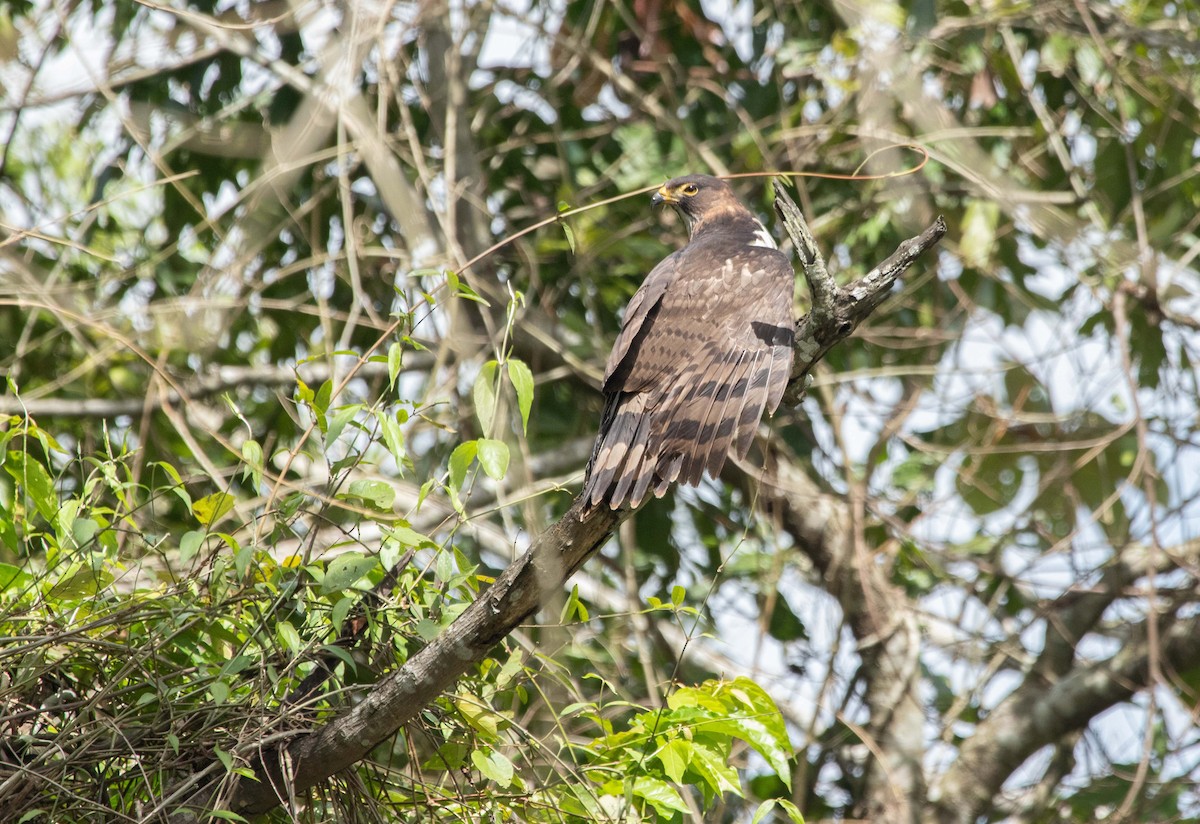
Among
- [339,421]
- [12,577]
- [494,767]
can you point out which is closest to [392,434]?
[339,421]

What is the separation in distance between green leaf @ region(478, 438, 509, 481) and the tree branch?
171 millimetres

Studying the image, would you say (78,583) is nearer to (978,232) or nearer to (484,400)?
(484,400)

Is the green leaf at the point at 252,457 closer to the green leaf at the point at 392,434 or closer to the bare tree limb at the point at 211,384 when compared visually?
the green leaf at the point at 392,434

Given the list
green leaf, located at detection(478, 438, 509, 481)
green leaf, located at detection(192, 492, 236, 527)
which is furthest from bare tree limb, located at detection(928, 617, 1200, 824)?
green leaf, located at detection(192, 492, 236, 527)

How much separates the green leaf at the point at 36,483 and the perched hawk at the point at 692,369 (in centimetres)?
Result: 132

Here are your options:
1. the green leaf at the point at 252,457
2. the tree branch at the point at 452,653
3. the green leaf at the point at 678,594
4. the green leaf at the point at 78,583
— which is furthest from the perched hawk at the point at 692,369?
the green leaf at the point at 78,583

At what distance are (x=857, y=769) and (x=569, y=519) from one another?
3.91 m

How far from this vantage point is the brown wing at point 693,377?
2.87 meters

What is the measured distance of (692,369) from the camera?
10.5ft

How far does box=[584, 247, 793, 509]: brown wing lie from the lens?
2.87 meters

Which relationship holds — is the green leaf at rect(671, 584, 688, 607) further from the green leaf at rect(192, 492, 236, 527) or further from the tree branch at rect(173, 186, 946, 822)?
the green leaf at rect(192, 492, 236, 527)

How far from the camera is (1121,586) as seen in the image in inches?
230

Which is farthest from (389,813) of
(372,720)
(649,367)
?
(649,367)

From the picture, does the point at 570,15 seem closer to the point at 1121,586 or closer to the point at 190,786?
the point at 1121,586
